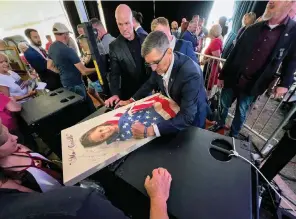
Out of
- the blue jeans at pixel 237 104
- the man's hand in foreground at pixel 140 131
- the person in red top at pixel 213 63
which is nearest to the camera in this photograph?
the man's hand in foreground at pixel 140 131

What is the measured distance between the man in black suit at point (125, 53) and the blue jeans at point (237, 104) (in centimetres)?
114

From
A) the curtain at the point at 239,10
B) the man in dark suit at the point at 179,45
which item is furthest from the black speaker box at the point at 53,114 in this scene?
the curtain at the point at 239,10

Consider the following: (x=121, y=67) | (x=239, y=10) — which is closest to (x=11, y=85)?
(x=121, y=67)

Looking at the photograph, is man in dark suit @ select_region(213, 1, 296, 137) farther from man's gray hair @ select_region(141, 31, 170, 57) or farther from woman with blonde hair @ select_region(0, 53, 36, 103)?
woman with blonde hair @ select_region(0, 53, 36, 103)

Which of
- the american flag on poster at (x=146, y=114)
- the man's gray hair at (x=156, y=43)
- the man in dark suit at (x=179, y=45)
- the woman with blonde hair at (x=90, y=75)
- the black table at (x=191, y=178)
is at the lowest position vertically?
the woman with blonde hair at (x=90, y=75)

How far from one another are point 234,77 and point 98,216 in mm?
2080

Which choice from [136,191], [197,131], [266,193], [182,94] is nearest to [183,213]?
[136,191]

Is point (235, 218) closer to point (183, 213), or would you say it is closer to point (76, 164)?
point (183, 213)

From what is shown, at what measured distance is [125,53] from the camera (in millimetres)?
1913

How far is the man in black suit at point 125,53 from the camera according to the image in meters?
1.81

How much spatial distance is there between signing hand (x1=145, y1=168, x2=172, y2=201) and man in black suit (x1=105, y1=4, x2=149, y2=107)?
1293 mm

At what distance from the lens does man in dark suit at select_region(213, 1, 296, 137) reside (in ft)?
5.11

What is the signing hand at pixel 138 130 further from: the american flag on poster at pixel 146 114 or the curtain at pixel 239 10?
the curtain at pixel 239 10

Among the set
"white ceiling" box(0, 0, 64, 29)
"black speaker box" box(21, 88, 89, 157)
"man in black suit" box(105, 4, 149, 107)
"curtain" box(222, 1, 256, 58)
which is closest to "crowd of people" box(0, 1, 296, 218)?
"man in black suit" box(105, 4, 149, 107)
